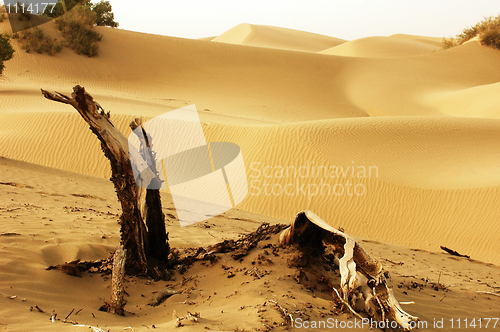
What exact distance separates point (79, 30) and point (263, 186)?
22.0m

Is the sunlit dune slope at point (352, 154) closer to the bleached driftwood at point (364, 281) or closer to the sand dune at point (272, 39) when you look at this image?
the bleached driftwood at point (364, 281)

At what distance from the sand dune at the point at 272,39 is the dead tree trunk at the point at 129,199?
5618cm

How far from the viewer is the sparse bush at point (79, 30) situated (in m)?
25.0

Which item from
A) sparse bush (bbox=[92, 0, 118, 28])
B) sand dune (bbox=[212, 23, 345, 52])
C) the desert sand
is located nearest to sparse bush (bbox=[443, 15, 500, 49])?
the desert sand

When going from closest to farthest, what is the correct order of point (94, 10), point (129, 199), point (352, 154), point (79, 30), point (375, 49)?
point (129, 199), point (352, 154), point (79, 30), point (94, 10), point (375, 49)

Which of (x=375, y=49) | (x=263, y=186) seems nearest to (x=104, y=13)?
(x=263, y=186)

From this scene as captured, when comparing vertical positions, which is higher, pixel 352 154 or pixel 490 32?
pixel 490 32

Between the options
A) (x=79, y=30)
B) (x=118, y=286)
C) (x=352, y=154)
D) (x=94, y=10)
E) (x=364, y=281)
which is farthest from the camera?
(x=94, y=10)

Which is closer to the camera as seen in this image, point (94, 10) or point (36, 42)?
point (36, 42)

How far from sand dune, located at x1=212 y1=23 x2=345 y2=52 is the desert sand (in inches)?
1402

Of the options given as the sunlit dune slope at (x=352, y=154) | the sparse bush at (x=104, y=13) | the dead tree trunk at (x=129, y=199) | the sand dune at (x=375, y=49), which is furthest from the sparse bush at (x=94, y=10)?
the dead tree trunk at (x=129, y=199)

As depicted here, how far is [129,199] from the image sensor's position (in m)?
3.65

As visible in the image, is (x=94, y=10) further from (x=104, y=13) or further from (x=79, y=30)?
(x=79, y=30)

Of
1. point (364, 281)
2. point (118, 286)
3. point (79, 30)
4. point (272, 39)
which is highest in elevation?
point (272, 39)
